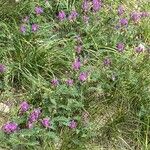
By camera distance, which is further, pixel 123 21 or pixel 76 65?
pixel 123 21

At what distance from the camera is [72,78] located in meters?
4.45

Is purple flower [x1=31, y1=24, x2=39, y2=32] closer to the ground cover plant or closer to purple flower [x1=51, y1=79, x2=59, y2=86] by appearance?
the ground cover plant

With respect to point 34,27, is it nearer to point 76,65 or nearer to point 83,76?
point 76,65

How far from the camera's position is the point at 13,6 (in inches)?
197

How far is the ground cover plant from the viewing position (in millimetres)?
4020

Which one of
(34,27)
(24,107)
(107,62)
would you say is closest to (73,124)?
(24,107)

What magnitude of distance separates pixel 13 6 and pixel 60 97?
1.27 meters

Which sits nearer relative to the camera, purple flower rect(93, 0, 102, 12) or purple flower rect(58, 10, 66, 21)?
purple flower rect(58, 10, 66, 21)

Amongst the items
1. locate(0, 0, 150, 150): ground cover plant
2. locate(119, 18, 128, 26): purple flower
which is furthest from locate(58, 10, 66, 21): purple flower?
locate(119, 18, 128, 26): purple flower

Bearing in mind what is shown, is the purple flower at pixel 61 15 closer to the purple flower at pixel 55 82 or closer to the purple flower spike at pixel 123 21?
the purple flower spike at pixel 123 21

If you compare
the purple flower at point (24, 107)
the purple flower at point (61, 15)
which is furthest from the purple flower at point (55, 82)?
the purple flower at point (61, 15)

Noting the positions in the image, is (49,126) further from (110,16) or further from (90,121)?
(110,16)

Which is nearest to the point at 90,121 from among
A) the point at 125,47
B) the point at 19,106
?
the point at 19,106

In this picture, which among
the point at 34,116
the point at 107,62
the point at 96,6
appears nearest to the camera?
the point at 34,116
